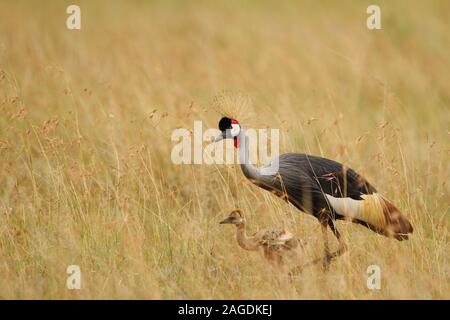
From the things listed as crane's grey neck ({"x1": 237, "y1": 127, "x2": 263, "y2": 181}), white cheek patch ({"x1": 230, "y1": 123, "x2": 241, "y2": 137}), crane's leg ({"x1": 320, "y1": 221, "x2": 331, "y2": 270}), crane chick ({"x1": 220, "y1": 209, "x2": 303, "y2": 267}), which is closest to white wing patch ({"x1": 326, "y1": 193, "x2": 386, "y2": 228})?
crane's leg ({"x1": 320, "y1": 221, "x2": 331, "y2": 270})

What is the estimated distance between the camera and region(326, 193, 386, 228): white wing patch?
491cm

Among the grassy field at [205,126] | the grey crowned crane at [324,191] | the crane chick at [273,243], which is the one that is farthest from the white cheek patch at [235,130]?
the crane chick at [273,243]

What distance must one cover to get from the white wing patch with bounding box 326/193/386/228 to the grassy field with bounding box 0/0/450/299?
17cm

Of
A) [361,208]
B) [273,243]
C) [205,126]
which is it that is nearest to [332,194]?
[361,208]

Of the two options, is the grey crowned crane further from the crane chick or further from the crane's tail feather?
the crane chick

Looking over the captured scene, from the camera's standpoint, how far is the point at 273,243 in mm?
4730

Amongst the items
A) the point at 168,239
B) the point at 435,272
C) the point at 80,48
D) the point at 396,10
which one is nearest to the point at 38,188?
the point at 168,239

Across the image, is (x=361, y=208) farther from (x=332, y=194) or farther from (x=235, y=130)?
(x=235, y=130)

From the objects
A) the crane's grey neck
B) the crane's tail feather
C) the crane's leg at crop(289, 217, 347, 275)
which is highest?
the crane's grey neck

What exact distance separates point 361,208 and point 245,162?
0.72 metres

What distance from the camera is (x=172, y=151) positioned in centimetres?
613

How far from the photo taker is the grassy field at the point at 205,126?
466 cm

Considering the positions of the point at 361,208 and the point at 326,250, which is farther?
the point at 361,208
